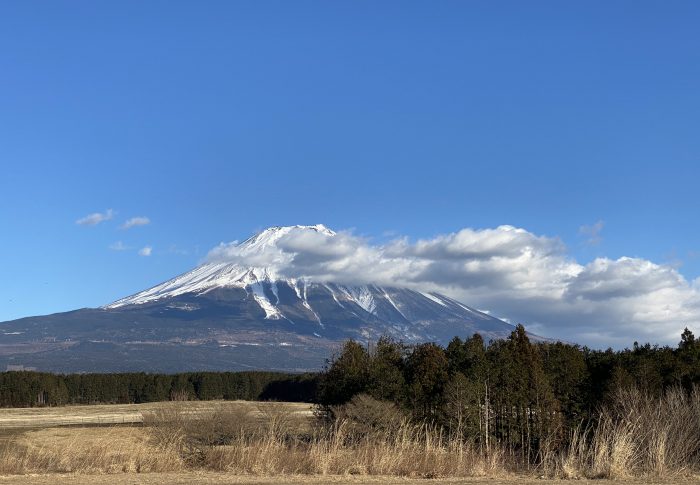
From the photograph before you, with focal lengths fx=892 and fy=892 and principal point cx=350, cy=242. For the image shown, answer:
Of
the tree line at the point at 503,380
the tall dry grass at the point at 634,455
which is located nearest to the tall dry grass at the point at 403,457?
the tall dry grass at the point at 634,455

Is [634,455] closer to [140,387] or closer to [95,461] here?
[95,461]

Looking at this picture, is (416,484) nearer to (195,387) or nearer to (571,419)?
(571,419)

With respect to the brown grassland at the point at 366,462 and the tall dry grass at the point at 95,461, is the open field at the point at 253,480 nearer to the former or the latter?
the brown grassland at the point at 366,462

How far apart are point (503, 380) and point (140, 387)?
3169 inches

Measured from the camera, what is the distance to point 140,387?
120 meters

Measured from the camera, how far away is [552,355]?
56.8 meters

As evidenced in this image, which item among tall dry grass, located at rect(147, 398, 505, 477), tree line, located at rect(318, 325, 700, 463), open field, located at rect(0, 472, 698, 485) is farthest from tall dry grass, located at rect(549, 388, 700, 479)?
tree line, located at rect(318, 325, 700, 463)

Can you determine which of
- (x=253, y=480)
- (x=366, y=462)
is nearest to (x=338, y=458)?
(x=366, y=462)

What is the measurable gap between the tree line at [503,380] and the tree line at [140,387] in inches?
2274

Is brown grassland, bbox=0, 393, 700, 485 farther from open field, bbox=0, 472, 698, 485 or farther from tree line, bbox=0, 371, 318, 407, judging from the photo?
tree line, bbox=0, 371, 318, 407

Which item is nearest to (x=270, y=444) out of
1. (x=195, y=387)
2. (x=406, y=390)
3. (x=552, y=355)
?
(x=406, y=390)

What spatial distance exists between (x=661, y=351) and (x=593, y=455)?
42018mm

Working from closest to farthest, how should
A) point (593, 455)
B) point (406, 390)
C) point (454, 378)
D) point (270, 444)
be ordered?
point (593, 455) < point (270, 444) < point (454, 378) < point (406, 390)

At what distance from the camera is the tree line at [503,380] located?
45.3 meters
